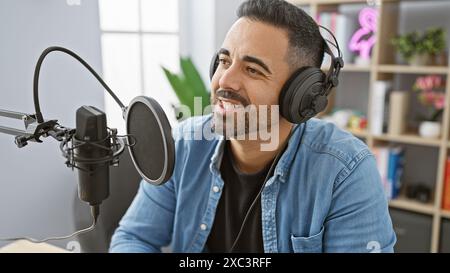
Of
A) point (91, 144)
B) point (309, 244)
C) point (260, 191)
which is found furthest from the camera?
point (260, 191)

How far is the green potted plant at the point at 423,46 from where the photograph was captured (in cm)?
167

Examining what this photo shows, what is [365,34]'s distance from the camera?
166 centimetres

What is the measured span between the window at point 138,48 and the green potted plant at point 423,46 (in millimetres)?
1403

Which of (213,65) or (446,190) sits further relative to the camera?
(446,190)

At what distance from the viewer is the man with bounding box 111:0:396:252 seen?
0.53 meters

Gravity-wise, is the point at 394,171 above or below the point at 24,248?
below

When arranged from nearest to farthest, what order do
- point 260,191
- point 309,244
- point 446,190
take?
point 309,244, point 260,191, point 446,190

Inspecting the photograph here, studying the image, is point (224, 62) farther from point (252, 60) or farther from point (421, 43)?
point (421, 43)

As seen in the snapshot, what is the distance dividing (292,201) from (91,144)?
39 cm

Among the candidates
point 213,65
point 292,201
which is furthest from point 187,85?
point 292,201

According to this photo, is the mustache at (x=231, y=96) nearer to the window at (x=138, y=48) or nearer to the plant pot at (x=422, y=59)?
the window at (x=138, y=48)

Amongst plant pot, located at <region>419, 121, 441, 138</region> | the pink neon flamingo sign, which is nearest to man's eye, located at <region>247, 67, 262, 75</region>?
the pink neon flamingo sign

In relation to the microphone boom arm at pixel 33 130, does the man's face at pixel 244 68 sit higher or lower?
higher

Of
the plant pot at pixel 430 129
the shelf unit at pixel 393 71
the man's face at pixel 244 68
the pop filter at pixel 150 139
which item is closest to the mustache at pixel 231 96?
the man's face at pixel 244 68
